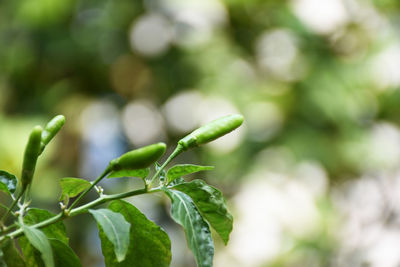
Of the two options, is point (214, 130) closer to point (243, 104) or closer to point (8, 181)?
point (8, 181)

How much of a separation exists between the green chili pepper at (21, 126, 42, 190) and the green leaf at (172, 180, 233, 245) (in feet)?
0.26

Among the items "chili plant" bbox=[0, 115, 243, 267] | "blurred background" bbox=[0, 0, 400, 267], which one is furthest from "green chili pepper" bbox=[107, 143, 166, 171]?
"blurred background" bbox=[0, 0, 400, 267]

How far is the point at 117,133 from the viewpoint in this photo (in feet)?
8.36

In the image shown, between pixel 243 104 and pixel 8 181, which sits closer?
pixel 8 181

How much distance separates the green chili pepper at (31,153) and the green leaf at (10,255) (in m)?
0.03

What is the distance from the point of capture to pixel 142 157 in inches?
9.6

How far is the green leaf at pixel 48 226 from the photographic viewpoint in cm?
29

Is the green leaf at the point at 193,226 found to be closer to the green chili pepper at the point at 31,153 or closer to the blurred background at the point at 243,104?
the green chili pepper at the point at 31,153

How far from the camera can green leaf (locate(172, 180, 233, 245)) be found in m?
0.29

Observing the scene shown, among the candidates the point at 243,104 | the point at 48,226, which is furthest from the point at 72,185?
the point at 243,104

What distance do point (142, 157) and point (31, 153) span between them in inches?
2.2

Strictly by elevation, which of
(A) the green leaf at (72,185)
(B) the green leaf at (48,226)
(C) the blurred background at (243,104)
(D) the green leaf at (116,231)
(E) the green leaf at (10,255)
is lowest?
(E) the green leaf at (10,255)

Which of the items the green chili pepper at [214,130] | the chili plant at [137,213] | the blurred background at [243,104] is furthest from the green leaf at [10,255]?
the blurred background at [243,104]

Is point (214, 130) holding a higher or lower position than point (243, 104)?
lower
